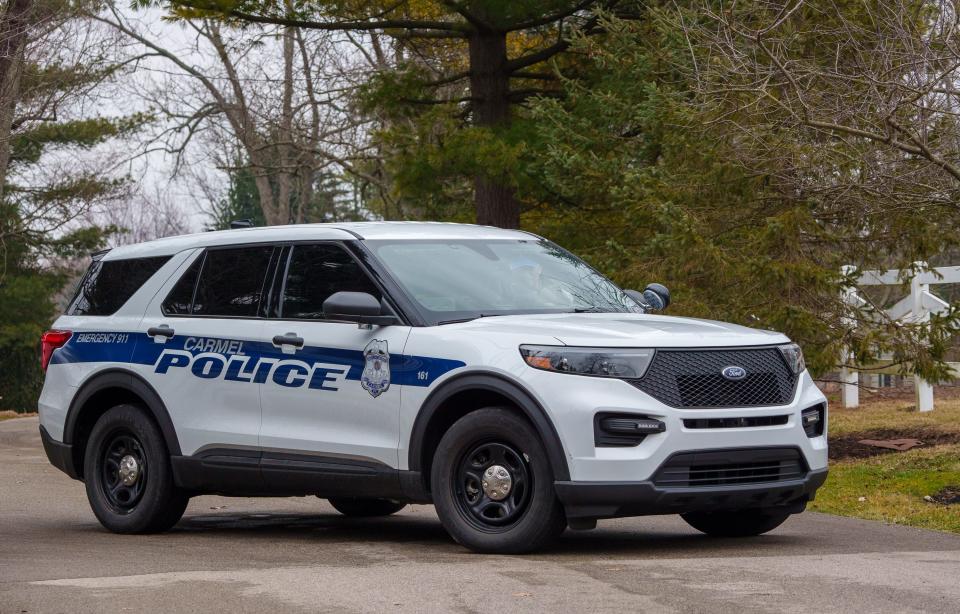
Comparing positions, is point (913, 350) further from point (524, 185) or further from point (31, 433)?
point (31, 433)

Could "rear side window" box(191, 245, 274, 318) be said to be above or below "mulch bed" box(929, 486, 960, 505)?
above

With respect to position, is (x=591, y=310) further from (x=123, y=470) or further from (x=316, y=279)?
(x=123, y=470)

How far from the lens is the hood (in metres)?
7.87

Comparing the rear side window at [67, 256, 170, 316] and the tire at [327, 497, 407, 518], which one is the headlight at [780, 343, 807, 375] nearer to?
the tire at [327, 497, 407, 518]

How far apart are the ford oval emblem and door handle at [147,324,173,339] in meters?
3.74

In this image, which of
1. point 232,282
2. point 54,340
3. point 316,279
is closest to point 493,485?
point 316,279

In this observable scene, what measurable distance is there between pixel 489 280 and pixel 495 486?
1.45 metres

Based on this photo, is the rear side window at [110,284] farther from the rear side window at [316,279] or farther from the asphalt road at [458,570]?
the asphalt road at [458,570]

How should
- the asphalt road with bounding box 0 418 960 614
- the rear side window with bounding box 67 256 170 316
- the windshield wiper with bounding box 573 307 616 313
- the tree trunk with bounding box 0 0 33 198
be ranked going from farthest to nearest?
the tree trunk with bounding box 0 0 33 198 → the rear side window with bounding box 67 256 170 316 → the windshield wiper with bounding box 573 307 616 313 → the asphalt road with bounding box 0 418 960 614

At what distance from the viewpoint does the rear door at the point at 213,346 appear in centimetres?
930

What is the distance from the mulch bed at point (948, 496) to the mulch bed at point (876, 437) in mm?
2778

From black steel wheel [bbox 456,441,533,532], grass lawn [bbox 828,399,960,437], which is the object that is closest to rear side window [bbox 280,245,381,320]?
black steel wheel [bbox 456,441,533,532]

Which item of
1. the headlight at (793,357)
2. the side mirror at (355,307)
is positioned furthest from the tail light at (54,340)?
the headlight at (793,357)

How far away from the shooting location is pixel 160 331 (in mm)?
9914
